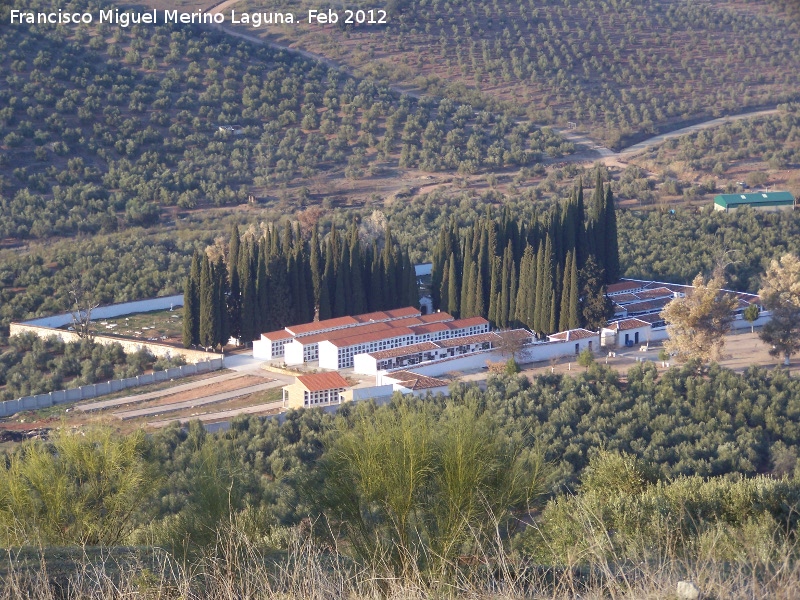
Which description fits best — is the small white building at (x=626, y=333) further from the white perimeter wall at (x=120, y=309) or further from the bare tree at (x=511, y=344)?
the white perimeter wall at (x=120, y=309)

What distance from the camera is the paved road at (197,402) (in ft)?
99.6

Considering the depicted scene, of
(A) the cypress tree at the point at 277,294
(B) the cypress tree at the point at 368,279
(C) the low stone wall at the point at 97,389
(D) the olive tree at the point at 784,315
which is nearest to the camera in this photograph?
(C) the low stone wall at the point at 97,389

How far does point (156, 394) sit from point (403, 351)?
735cm

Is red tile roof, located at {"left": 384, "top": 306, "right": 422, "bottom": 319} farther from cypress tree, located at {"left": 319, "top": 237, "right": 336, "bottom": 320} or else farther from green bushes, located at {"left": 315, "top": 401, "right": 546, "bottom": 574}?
green bushes, located at {"left": 315, "top": 401, "right": 546, "bottom": 574}

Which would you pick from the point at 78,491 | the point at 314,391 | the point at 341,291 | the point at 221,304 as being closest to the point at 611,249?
the point at 341,291

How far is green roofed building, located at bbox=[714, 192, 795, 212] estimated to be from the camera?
176 feet

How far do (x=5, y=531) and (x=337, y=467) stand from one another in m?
4.98

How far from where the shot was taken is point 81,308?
39906 mm

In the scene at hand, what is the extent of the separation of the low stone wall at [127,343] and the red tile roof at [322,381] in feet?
17.2

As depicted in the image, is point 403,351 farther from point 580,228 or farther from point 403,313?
point 580,228

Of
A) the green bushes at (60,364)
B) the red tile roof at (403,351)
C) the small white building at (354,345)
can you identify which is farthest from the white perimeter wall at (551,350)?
the green bushes at (60,364)

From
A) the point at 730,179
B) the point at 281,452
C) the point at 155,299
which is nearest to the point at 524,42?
the point at 730,179

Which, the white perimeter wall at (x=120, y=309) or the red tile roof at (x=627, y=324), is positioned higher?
the white perimeter wall at (x=120, y=309)

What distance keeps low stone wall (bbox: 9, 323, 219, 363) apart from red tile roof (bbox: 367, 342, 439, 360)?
219 inches
